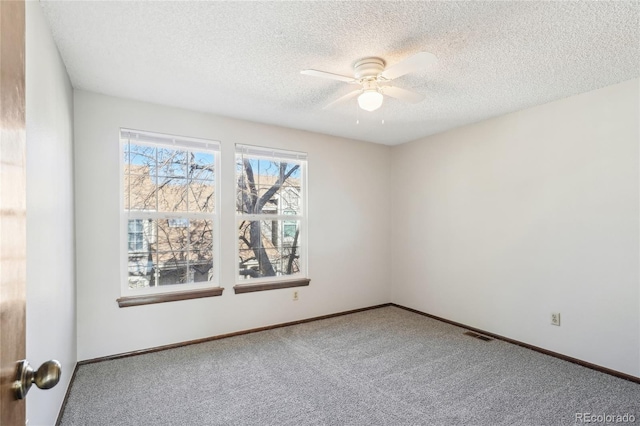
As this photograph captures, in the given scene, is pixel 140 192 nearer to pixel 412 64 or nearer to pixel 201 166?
pixel 201 166

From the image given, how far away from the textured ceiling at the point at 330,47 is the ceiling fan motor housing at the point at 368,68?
1.9 inches

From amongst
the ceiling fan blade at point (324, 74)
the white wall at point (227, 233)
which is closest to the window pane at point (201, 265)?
the white wall at point (227, 233)

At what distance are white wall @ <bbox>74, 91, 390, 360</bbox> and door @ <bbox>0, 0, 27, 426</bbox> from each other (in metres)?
2.48

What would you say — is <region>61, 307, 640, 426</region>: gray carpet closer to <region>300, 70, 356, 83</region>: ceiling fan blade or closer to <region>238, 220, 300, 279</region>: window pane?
A: <region>238, 220, 300, 279</region>: window pane

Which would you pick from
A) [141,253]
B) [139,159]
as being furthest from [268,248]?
[139,159]

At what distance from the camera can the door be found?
662mm

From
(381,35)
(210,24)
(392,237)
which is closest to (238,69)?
(210,24)

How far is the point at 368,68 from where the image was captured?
2.32m

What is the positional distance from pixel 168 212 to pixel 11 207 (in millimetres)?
2793

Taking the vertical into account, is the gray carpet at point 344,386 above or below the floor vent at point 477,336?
above

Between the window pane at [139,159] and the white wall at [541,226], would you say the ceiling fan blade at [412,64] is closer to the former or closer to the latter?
the white wall at [541,226]

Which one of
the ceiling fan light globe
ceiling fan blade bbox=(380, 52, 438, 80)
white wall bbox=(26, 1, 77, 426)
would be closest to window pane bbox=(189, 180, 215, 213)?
white wall bbox=(26, 1, 77, 426)

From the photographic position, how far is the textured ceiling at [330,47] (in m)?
1.82

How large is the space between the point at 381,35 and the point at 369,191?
9.45ft
